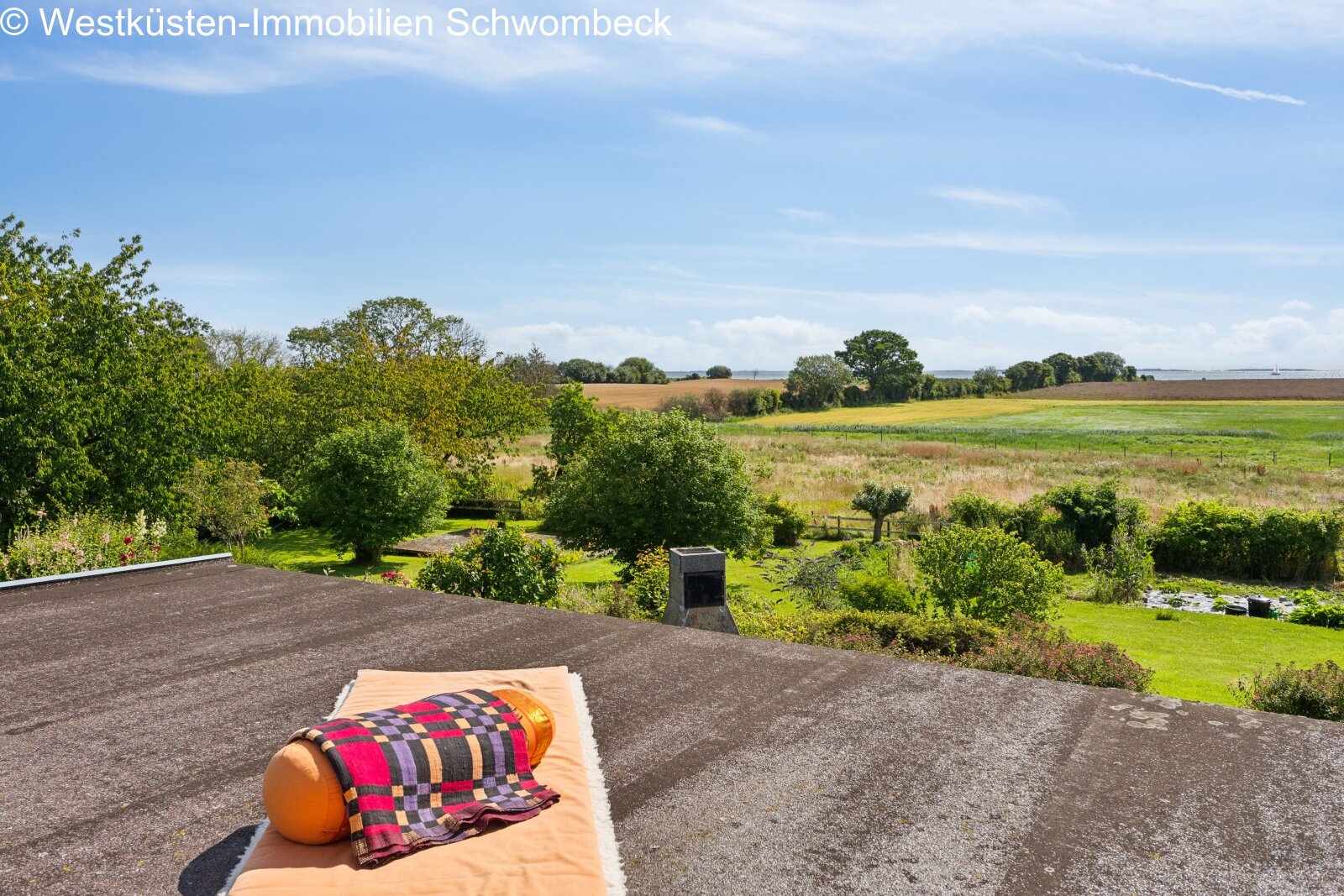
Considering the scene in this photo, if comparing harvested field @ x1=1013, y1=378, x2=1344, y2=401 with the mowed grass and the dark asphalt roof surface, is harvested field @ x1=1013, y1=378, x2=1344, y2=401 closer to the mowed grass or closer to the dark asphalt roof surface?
the mowed grass

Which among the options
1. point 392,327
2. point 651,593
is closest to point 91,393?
point 651,593

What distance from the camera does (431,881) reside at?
139 inches

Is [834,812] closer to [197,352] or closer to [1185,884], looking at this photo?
[1185,884]


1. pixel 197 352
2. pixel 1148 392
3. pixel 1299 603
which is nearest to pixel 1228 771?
pixel 1299 603

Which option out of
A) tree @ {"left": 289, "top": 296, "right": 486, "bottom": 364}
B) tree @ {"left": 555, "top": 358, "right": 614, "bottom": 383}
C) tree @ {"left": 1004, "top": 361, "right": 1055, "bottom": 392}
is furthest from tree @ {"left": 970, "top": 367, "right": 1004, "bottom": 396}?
tree @ {"left": 289, "top": 296, "right": 486, "bottom": 364}

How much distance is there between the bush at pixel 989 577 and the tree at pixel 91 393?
50.3ft

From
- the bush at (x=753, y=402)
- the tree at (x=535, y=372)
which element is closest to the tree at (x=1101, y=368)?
the bush at (x=753, y=402)

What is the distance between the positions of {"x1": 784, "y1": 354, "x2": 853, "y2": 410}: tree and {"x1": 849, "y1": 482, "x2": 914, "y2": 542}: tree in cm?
5842

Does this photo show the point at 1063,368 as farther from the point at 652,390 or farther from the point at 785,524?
the point at 785,524

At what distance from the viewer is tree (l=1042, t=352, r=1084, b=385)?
105994 mm

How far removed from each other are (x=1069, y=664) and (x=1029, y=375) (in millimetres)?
101857

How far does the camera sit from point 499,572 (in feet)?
38.8

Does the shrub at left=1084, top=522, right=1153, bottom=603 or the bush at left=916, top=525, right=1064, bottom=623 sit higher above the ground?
the bush at left=916, top=525, right=1064, bottom=623

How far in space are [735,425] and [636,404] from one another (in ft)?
29.5
